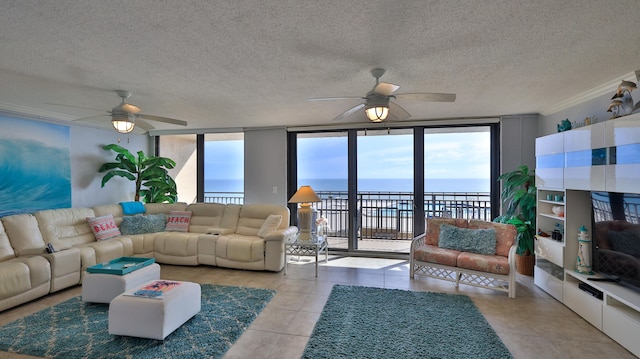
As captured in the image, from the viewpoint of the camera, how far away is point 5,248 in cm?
346

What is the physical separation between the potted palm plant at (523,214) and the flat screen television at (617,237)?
1064 millimetres

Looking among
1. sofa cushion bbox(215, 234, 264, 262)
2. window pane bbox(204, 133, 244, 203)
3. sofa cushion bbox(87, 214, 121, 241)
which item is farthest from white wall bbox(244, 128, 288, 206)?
sofa cushion bbox(87, 214, 121, 241)

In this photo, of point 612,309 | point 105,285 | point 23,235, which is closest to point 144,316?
point 105,285

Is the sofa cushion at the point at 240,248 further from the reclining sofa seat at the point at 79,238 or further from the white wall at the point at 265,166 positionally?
the reclining sofa seat at the point at 79,238

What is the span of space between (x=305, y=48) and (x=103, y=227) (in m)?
4.40

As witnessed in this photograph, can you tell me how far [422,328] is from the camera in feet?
8.87

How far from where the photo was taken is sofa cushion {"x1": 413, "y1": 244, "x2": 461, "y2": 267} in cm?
371

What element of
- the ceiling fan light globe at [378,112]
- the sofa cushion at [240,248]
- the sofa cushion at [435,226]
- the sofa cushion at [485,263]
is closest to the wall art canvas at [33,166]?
the sofa cushion at [240,248]

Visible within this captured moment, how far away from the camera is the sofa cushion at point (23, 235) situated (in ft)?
11.6

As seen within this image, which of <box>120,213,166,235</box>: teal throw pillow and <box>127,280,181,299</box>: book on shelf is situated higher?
<box>120,213,166,235</box>: teal throw pillow

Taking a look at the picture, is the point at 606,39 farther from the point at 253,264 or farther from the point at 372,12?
the point at 253,264

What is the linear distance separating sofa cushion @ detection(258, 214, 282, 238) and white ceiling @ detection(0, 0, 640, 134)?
75.8 inches

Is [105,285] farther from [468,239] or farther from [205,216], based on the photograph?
[468,239]

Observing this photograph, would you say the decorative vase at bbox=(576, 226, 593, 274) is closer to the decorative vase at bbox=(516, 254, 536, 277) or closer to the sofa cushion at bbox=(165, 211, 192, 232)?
the decorative vase at bbox=(516, 254, 536, 277)
